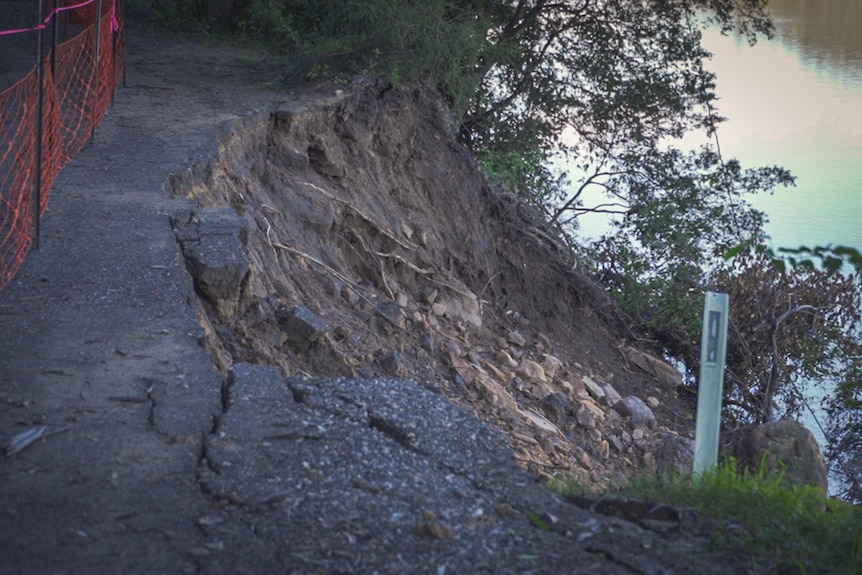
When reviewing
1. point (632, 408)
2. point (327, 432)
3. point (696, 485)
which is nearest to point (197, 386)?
point (327, 432)

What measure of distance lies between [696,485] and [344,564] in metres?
1.54

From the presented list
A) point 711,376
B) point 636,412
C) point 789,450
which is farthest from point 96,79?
point 789,450

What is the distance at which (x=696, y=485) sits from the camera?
142 inches

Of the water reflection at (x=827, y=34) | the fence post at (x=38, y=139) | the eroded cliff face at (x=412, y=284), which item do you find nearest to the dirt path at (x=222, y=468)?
the fence post at (x=38, y=139)

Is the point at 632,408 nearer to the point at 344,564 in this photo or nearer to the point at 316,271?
the point at 316,271

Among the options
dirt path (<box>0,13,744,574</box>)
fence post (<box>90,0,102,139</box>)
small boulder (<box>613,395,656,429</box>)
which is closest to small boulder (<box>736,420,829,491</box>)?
small boulder (<box>613,395,656,429</box>)

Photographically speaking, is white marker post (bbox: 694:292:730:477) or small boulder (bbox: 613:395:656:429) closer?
white marker post (bbox: 694:292:730:477)

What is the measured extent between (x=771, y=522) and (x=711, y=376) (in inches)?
34.7

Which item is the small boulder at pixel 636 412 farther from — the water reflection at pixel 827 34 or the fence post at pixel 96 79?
the water reflection at pixel 827 34

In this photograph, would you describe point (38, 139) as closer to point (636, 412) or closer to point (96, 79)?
point (96, 79)

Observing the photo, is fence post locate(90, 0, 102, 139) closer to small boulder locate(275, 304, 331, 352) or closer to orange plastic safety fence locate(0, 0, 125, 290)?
orange plastic safety fence locate(0, 0, 125, 290)

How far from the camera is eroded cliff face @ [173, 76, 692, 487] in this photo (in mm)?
5746

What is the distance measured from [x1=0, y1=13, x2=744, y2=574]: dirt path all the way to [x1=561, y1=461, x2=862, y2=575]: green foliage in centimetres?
14

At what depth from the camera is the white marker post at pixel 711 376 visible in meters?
3.90
